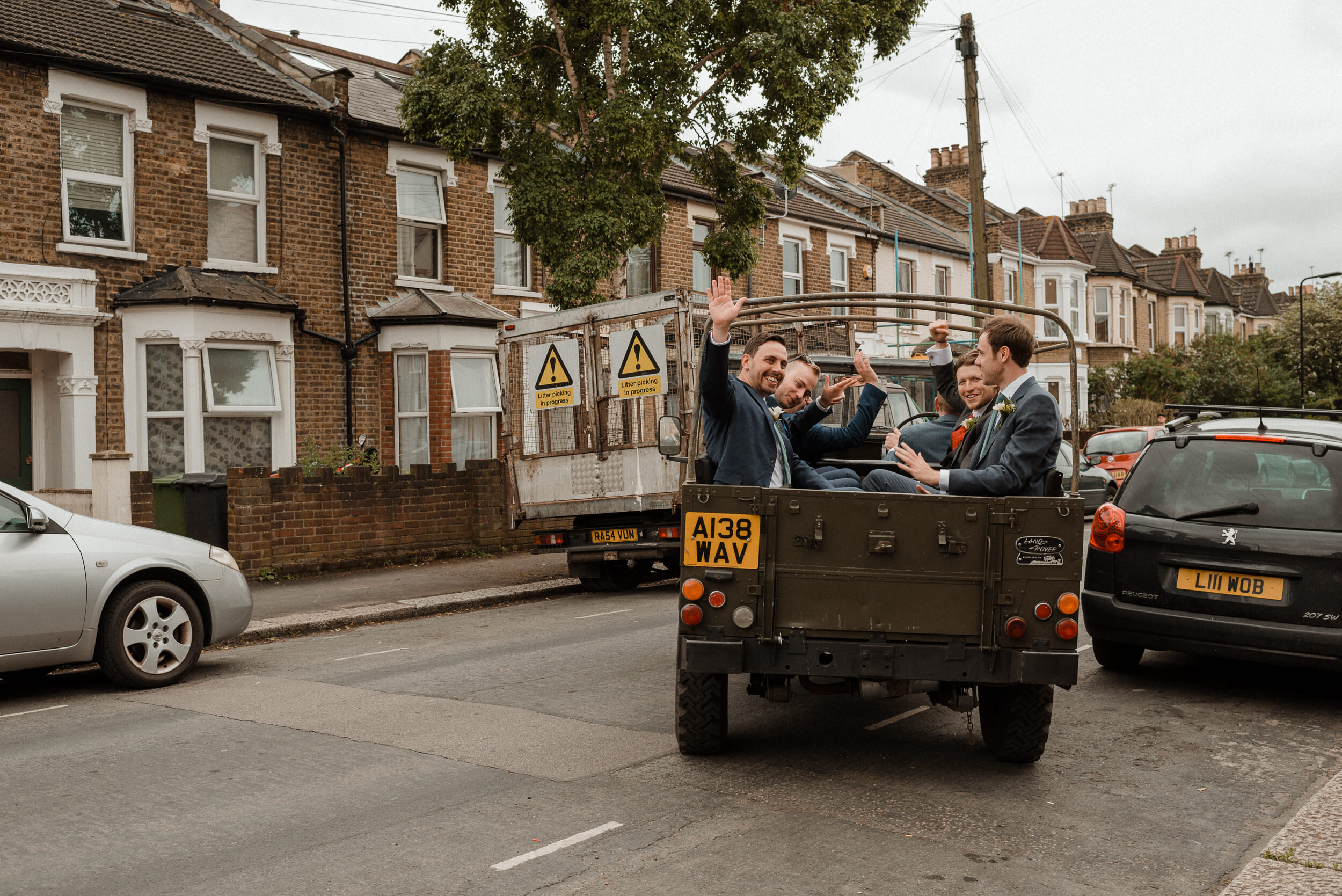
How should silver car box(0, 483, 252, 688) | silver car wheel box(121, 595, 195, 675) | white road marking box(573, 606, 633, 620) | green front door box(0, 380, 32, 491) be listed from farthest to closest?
green front door box(0, 380, 32, 491) < white road marking box(573, 606, 633, 620) < silver car wheel box(121, 595, 195, 675) < silver car box(0, 483, 252, 688)

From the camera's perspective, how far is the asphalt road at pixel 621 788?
A: 161 inches

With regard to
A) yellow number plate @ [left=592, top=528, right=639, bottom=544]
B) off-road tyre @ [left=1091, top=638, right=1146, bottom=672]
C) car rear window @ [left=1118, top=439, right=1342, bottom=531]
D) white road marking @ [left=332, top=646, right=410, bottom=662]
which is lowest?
white road marking @ [left=332, top=646, right=410, bottom=662]

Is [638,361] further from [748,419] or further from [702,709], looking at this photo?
[702,709]

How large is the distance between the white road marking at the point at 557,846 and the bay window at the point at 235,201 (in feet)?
44.9

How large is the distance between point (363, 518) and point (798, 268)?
1579 centimetres

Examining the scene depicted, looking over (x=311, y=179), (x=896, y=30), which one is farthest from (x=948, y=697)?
(x=311, y=179)

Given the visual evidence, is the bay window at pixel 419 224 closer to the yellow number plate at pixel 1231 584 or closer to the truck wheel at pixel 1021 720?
the yellow number plate at pixel 1231 584

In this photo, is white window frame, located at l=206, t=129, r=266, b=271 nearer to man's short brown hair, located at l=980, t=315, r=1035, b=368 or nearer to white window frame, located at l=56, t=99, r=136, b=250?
white window frame, located at l=56, t=99, r=136, b=250

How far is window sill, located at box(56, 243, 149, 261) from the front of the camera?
14359mm

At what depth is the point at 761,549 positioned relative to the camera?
16.3 ft

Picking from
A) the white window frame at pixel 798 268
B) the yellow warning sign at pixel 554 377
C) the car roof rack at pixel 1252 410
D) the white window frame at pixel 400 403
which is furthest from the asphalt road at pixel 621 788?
the white window frame at pixel 798 268

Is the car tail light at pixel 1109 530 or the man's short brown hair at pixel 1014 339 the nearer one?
the man's short brown hair at pixel 1014 339

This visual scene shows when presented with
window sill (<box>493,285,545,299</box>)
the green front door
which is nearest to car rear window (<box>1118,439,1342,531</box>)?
window sill (<box>493,285,545,299</box>)

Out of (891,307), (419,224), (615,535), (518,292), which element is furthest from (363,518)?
(891,307)
